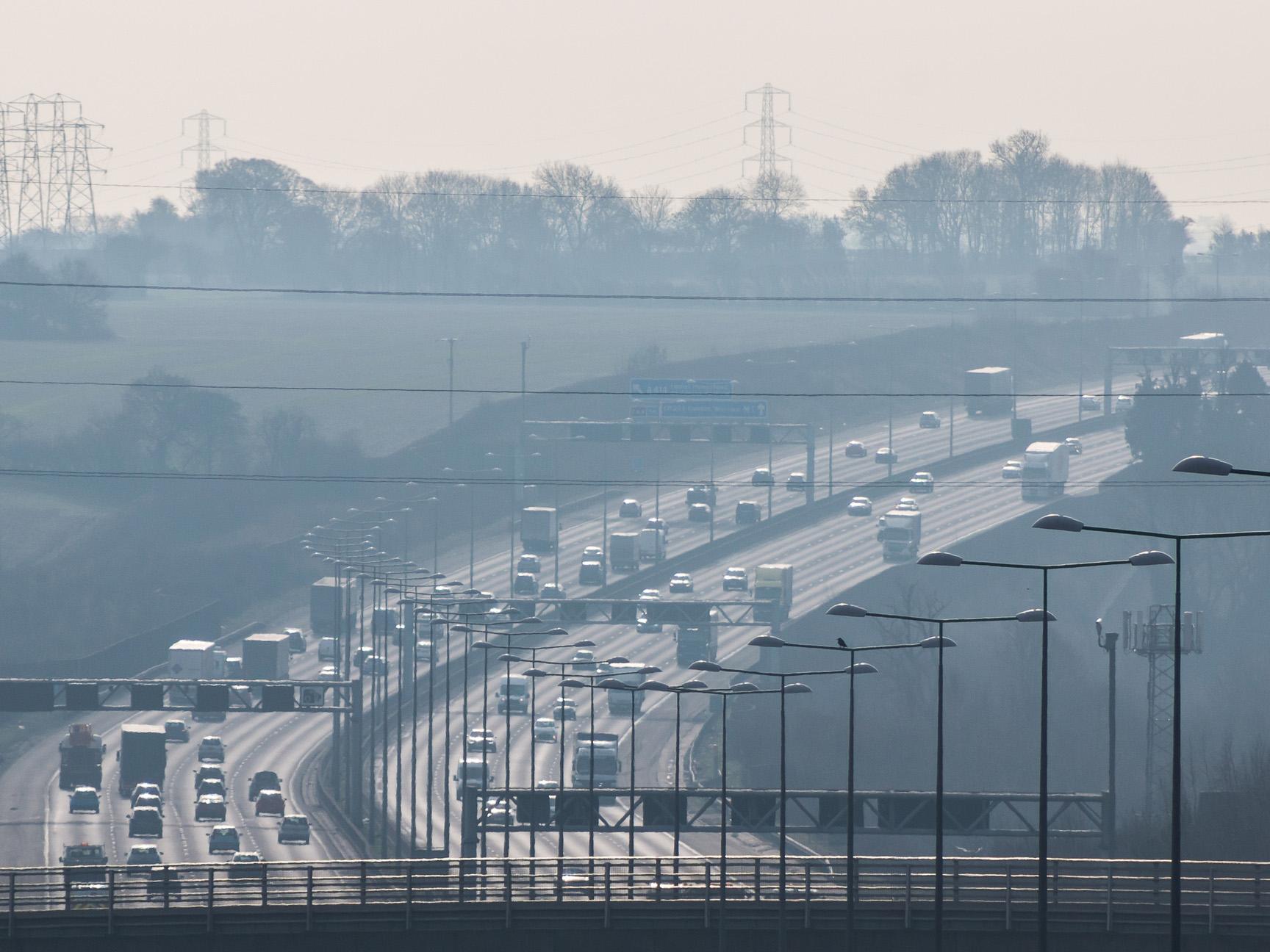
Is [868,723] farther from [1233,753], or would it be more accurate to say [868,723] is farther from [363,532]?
[363,532]

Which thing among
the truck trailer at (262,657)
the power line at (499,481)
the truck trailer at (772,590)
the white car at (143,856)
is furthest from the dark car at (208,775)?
the power line at (499,481)

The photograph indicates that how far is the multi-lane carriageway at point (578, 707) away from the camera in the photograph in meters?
85.5

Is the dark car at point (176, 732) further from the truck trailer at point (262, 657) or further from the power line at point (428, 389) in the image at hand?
the power line at point (428, 389)

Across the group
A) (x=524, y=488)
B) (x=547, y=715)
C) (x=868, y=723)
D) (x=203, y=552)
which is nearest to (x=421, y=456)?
(x=524, y=488)

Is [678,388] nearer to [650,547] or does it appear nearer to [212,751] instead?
[650,547]

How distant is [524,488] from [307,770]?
4854cm

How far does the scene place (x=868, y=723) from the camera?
104438 millimetres

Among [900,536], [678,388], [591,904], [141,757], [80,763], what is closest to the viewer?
[591,904]

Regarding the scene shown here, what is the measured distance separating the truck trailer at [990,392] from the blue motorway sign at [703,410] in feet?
104

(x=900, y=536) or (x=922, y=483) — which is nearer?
(x=900, y=536)

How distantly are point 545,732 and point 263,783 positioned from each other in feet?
49.8

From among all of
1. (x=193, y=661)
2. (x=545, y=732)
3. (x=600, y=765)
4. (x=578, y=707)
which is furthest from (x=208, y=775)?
(x=578, y=707)

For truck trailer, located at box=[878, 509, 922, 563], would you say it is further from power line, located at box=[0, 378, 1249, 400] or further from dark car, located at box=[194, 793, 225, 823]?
dark car, located at box=[194, 793, 225, 823]

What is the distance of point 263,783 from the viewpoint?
94750 mm
